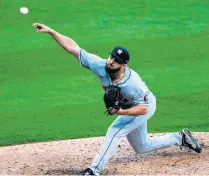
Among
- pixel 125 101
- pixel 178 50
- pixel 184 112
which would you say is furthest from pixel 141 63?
pixel 125 101

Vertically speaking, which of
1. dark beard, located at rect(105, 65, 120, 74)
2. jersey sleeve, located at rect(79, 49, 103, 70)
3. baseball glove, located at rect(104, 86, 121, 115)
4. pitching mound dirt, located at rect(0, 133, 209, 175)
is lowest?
pitching mound dirt, located at rect(0, 133, 209, 175)

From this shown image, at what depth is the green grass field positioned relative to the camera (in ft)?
34.8

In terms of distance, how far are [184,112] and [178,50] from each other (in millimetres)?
2704

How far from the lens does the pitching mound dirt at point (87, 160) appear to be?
8.69 metres

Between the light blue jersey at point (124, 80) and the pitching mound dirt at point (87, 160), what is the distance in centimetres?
87

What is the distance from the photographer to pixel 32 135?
10.2 meters

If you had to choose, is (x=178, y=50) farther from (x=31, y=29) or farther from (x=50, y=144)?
(x=50, y=144)

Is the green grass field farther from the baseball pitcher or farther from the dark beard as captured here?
the dark beard

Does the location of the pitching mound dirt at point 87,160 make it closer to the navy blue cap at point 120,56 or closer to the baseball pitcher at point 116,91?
the baseball pitcher at point 116,91

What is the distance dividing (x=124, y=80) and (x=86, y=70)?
4242 millimetres

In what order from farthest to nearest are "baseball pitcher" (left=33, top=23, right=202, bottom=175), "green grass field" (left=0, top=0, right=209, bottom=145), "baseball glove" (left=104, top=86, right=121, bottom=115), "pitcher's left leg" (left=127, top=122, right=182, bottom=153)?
"green grass field" (left=0, top=0, right=209, bottom=145) < "pitcher's left leg" (left=127, top=122, right=182, bottom=153) < "baseball pitcher" (left=33, top=23, right=202, bottom=175) < "baseball glove" (left=104, top=86, right=121, bottom=115)

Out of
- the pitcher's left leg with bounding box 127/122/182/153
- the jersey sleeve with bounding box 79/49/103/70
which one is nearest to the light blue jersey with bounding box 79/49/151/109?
the jersey sleeve with bounding box 79/49/103/70

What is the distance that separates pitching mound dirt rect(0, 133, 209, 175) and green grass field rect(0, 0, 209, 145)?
0.43 metres

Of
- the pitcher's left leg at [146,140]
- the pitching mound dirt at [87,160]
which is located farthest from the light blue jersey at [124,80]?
the pitching mound dirt at [87,160]
